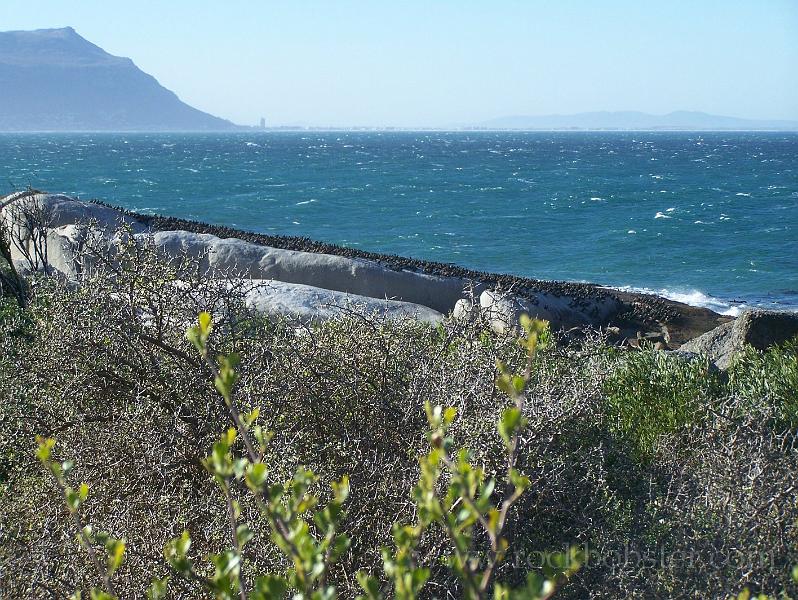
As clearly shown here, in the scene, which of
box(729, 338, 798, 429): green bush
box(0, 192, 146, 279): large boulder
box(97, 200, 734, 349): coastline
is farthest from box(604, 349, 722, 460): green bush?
box(97, 200, 734, 349): coastline

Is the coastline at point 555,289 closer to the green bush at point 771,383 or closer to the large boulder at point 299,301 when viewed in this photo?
the large boulder at point 299,301

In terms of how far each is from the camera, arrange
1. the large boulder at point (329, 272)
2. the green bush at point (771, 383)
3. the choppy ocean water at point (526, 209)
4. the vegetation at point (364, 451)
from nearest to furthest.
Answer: the vegetation at point (364, 451)
the green bush at point (771, 383)
the large boulder at point (329, 272)
the choppy ocean water at point (526, 209)

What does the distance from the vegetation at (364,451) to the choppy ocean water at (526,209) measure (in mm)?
13941

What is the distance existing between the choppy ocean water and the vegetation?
1394cm

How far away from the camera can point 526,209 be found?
169 ft

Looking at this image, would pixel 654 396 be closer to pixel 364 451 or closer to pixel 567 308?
pixel 364 451

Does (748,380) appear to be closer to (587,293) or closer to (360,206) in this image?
(587,293)

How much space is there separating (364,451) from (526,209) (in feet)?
155

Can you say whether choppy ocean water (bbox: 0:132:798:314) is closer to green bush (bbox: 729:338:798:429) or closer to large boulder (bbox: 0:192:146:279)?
large boulder (bbox: 0:192:146:279)

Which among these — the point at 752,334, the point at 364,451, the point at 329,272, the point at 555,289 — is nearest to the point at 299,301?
the point at 329,272

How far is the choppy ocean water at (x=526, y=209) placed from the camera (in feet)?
107

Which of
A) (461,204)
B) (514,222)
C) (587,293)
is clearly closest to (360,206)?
(461,204)

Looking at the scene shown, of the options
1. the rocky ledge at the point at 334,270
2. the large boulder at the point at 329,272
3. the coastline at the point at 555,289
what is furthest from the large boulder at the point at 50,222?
the large boulder at the point at 329,272

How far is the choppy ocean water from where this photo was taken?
3272cm
